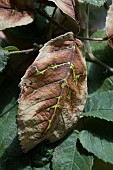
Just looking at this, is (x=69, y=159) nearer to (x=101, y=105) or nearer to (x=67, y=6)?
(x=101, y=105)

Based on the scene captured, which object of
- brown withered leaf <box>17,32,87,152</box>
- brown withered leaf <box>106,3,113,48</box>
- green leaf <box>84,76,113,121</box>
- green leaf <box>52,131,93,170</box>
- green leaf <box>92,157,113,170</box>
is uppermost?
brown withered leaf <box>106,3,113,48</box>

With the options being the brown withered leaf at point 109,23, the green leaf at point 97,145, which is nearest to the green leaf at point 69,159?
the green leaf at point 97,145

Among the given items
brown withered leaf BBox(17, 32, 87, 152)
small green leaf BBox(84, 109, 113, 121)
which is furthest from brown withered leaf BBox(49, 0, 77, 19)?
small green leaf BBox(84, 109, 113, 121)

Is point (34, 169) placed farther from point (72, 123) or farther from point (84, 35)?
point (84, 35)

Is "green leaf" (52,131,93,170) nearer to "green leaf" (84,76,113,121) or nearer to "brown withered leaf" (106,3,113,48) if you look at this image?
"green leaf" (84,76,113,121)

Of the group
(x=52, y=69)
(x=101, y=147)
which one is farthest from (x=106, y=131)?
(x=52, y=69)

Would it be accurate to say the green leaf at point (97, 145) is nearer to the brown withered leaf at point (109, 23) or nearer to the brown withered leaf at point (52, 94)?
the brown withered leaf at point (52, 94)
